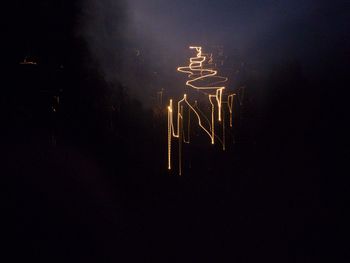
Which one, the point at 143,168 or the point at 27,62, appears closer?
the point at 27,62

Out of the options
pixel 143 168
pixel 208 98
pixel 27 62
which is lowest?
pixel 143 168

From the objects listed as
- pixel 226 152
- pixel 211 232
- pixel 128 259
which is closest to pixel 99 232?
pixel 128 259

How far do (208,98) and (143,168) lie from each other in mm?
748

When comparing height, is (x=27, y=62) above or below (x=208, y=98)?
above

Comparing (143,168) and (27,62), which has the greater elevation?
(27,62)

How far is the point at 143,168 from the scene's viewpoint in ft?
10.7

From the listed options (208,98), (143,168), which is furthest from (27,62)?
(208,98)

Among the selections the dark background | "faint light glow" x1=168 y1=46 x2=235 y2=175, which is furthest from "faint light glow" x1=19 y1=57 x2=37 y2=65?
"faint light glow" x1=168 y1=46 x2=235 y2=175

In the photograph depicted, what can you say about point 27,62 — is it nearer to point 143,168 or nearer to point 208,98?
point 143,168

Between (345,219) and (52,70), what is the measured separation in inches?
102

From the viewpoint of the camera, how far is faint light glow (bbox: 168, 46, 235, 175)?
10.4ft

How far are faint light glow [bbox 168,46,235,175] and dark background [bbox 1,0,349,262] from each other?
0.11 meters

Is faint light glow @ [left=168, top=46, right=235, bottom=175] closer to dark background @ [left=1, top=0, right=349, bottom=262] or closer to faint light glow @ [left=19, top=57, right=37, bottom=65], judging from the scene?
dark background @ [left=1, top=0, right=349, bottom=262]

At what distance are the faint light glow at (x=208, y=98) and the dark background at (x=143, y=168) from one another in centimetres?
11
